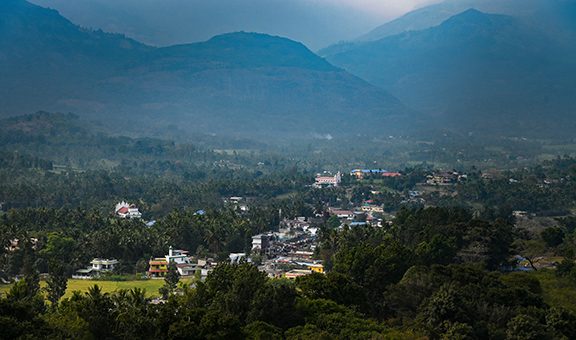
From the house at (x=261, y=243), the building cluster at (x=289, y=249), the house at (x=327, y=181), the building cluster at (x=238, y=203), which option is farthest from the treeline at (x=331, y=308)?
the house at (x=327, y=181)

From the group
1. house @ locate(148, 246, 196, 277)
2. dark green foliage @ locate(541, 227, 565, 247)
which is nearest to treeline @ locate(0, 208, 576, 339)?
dark green foliage @ locate(541, 227, 565, 247)

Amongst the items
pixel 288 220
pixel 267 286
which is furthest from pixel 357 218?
pixel 267 286

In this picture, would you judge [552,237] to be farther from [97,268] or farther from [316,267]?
[97,268]

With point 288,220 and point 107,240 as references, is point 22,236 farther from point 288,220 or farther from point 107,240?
point 288,220

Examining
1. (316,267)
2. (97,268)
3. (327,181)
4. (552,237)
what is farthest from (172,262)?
(327,181)

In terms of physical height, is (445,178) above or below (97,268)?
below

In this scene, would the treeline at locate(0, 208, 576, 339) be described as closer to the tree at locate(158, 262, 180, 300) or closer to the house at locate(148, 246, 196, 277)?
the tree at locate(158, 262, 180, 300)

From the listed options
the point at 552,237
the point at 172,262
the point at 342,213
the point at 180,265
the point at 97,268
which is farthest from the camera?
the point at 342,213
